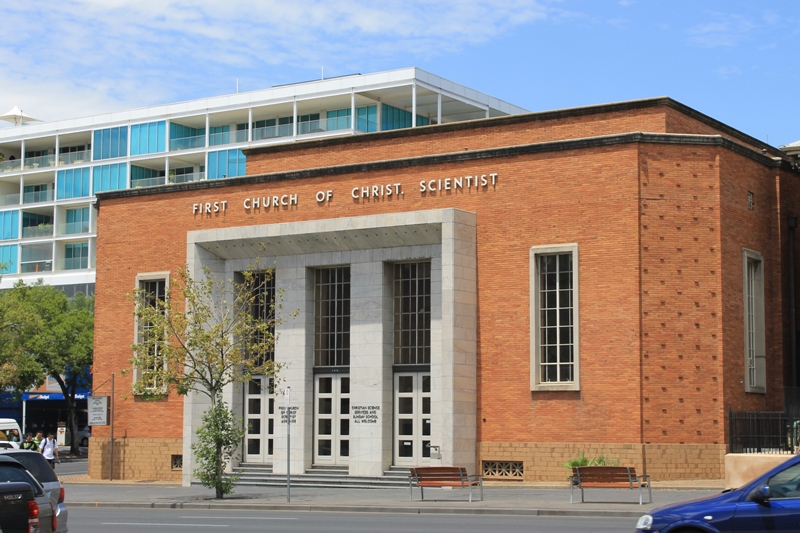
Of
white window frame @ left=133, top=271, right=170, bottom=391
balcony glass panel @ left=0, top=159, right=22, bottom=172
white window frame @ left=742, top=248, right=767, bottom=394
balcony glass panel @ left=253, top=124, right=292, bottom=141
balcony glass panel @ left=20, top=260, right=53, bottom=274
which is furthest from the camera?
balcony glass panel @ left=0, top=159, right=22, bottom=172

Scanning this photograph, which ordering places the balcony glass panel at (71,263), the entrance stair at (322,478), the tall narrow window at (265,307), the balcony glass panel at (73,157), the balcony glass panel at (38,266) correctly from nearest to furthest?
1. the entrance stair at (322,478)
2. the tall narrow window at (265,307)
3. the balcony glass panel at (71,263)
4. the balcony glass panel at (38,266)
5. the balcony glass panel at (73,157)

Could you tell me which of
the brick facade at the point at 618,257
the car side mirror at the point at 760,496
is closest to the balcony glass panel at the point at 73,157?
the brick facade at the point at 618,257

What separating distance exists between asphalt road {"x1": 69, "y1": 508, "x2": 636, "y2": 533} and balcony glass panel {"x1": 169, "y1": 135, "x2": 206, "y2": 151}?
61.9 metres

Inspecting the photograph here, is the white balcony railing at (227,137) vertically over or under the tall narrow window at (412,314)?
over

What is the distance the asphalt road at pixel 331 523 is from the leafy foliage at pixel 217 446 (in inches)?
135

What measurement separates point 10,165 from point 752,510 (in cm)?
9031

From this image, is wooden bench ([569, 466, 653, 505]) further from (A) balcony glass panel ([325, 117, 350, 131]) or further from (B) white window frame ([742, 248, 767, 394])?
(A) balcony glass panel ([325, 117, 350, 131])

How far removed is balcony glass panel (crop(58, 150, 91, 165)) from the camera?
299 feet

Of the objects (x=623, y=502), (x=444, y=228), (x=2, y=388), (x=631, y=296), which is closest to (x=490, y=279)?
(x=444, y=228)

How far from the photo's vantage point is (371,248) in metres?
34.2

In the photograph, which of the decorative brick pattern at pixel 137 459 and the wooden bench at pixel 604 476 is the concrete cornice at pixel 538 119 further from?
the wooden bench at pixel 604 476

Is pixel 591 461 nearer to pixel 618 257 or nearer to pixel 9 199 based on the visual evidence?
pixel 618 257

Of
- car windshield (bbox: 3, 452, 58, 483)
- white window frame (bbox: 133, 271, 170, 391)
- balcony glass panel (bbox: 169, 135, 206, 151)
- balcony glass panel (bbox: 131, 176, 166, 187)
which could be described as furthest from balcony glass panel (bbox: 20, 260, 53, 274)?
car windshield (bbox: 3, 452, 58, 483)

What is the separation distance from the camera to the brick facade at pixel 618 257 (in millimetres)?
30172
